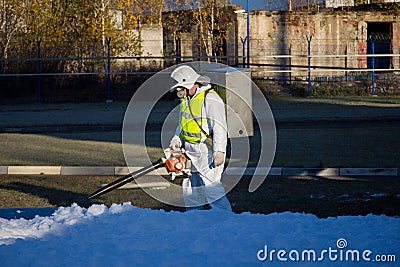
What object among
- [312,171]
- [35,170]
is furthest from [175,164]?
[35,170]

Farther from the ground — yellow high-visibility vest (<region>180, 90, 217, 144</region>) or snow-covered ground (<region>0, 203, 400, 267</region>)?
yellow high-visibility vest (<region>180, 90, 217, 144</region>)

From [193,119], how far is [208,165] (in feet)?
1.62

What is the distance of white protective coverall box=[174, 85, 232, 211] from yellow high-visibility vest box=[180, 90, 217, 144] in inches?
1.5

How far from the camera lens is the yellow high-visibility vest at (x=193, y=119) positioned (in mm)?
7277

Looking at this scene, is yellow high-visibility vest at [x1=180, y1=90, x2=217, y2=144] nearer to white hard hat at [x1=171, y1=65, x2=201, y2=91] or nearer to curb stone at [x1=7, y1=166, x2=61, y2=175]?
white hard hat at [x1=171, y1=65, x2=201, y2=91]

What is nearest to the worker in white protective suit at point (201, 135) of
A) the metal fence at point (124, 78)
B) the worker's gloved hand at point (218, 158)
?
the worker's gloved hand at point (218, 158)

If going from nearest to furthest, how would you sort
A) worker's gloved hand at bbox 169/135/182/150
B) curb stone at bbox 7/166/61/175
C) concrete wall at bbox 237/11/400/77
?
1. worker's gloved hand at bbox 169/135/182/150
2. curb stone at bbox 7/166/61/175
3. concrete wall at bbox 237/11/400/77

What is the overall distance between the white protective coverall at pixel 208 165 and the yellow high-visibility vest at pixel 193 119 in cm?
4

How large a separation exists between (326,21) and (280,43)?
8.53 feet

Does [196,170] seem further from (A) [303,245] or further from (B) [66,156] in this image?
(B) [66,156]

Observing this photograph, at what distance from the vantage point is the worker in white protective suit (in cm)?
720
